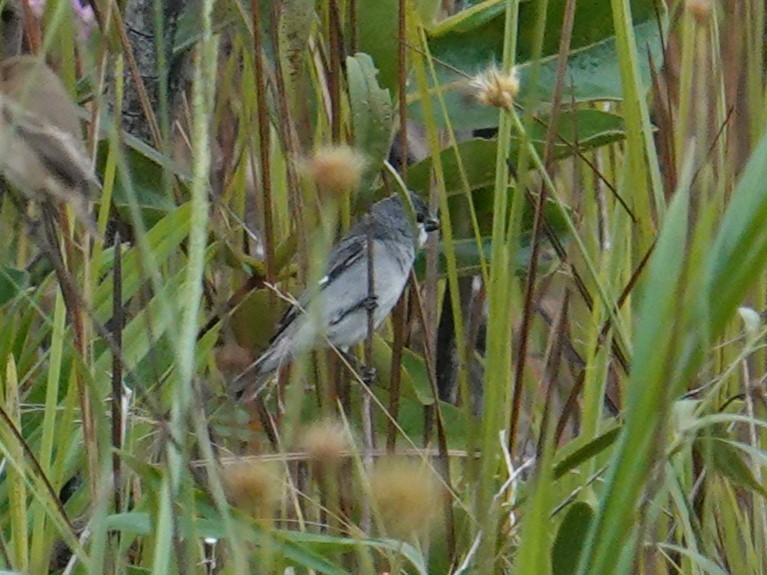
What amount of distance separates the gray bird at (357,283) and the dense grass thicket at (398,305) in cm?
4

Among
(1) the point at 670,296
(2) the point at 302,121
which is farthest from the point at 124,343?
(1) the point at 670,296

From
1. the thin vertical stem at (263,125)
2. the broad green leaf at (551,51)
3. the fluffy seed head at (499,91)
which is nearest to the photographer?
the fluffy seed head at (499,91)

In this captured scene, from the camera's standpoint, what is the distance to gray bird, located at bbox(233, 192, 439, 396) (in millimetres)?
1549

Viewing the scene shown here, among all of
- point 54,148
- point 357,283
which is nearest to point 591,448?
point 54,148

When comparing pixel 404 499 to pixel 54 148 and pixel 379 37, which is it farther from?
pixel 379 37

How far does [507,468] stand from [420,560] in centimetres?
37

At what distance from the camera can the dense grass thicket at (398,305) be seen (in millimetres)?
690

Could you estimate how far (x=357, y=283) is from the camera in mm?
2316

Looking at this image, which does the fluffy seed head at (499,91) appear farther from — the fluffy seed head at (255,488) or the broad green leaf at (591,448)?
the fluffy seed head at (255,488)

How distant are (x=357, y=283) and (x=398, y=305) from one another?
68 centimetres

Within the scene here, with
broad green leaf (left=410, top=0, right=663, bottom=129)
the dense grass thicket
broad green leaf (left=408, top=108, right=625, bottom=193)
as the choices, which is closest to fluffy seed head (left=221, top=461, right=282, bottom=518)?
the dense grass thicket

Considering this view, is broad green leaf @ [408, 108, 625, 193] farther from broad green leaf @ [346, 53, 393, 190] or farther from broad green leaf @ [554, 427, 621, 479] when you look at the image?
broad green leaf @ [554, 427, 621, 479]

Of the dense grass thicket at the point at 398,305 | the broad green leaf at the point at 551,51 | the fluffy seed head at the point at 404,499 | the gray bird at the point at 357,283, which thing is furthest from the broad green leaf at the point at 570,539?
the broad green leaf at the point at 551,51

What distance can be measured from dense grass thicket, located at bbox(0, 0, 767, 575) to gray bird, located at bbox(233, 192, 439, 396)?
0.04 meters
